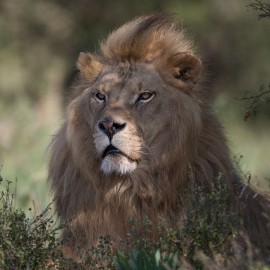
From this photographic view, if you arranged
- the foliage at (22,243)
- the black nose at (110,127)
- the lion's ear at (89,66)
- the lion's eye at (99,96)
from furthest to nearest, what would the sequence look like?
the lion's ear at (89,66) < the lion's eye at (99,96) < the black nose at (110,127) < the foliage at (22,243)

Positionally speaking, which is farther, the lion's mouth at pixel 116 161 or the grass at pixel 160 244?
the lion's mouth at pixel 116 161

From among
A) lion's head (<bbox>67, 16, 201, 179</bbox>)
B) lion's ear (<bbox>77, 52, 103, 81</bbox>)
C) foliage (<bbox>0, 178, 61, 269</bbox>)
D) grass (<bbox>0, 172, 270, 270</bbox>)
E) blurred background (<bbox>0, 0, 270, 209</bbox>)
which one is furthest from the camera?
blurred background (<bbox>0, 0, 270, 209</bbox>)

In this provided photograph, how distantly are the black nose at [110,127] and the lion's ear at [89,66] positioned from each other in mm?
839

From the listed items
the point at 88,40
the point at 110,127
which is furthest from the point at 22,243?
the point at 88,40

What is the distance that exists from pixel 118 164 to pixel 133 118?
1.07 ft

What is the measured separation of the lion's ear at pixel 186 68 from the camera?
7484 mm

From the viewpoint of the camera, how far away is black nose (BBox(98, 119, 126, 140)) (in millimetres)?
6949

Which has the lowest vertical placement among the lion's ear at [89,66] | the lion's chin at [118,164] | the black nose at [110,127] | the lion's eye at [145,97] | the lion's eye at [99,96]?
the lion's chin at [118,164]

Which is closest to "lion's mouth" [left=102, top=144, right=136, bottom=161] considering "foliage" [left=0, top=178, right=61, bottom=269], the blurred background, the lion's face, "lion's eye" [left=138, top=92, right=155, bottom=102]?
the lion's face

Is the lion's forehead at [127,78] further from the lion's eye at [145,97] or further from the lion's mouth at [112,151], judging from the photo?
the lion's mouth at [112,151]

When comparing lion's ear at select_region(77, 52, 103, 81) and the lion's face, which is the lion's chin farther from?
lion's ear at select_region(77, 52, 103, 81)

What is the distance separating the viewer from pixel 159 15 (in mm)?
7789

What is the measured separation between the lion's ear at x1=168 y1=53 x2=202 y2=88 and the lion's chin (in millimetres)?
762

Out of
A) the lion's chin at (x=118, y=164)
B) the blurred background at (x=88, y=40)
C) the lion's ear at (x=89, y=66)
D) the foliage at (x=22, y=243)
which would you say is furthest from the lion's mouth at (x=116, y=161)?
the blurred background at (x=88, y=40)
